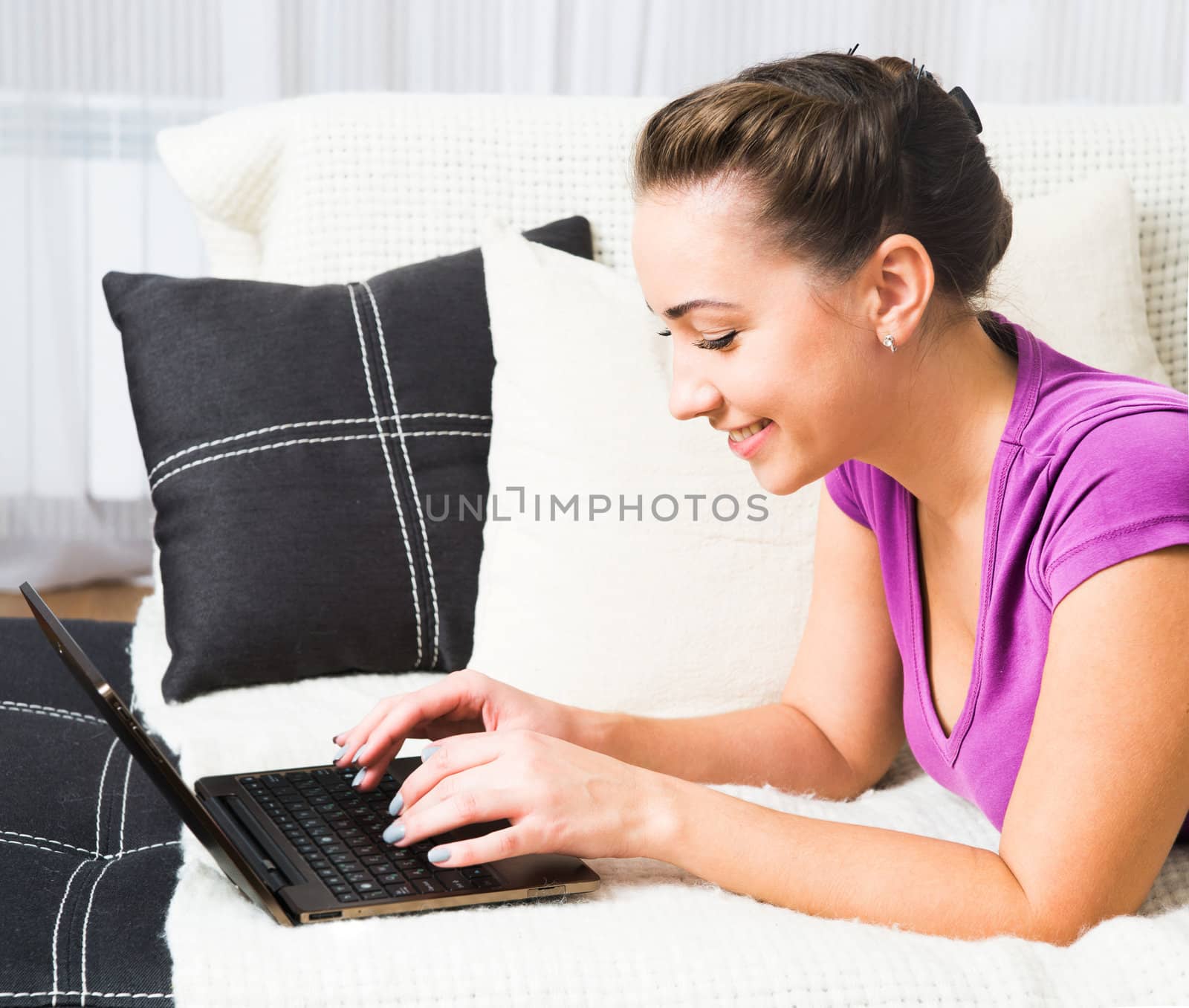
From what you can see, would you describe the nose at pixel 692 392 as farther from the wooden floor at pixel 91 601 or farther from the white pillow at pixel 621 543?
the wooden floor at pixel 91 601

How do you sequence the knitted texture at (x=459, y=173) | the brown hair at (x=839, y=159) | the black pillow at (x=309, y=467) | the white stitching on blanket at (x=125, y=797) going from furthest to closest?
the knitted texture at (x=459, y=173) → the black pillow at (x=309, y=467) → the white stitching on blanket at (x=125, y=797) → the brown hair at (x=839, y=159)

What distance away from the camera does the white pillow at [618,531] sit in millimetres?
1245

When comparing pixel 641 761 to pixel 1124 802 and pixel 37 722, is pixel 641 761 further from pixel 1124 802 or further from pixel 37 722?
pixel 37 722

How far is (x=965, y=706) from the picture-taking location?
100 centimetres

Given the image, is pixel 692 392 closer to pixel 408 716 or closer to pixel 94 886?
pixel 408 716

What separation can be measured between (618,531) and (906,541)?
31cm

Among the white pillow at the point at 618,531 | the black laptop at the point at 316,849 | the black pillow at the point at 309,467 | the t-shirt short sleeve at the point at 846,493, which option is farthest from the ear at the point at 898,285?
the black pillow at the point at 309,467

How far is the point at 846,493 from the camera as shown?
3.82ft

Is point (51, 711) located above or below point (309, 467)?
below

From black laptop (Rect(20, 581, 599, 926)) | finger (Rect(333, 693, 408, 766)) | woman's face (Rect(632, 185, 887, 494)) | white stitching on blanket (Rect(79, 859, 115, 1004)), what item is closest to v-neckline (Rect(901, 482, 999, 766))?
woman's face (Rect(632, 185, 887, 494))

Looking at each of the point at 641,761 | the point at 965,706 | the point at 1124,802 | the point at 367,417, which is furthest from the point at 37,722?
the point at 1124,802

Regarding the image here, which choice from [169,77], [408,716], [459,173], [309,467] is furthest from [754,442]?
[169,77]

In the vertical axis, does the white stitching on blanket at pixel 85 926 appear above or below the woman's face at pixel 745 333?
below

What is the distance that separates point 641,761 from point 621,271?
69 cm
